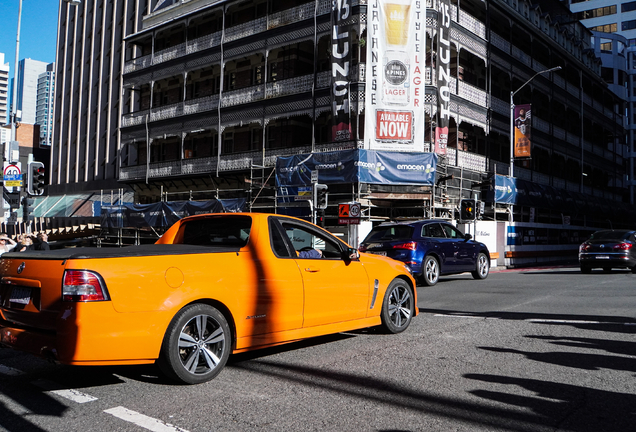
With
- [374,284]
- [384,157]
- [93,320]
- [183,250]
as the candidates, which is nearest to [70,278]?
[93,320]

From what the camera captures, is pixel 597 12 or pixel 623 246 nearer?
pixel 623 246

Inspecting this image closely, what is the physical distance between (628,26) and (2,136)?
10026cm

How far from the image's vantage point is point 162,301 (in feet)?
15.6

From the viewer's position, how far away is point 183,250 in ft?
17.0

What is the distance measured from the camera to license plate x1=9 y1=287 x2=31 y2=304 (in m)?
4.89

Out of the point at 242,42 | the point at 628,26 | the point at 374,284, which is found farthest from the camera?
the point at 628,26

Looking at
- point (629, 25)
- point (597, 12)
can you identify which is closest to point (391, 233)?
point (629, 25)

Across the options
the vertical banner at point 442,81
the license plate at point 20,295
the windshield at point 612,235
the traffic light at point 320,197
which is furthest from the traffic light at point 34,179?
the windshield at point 612,235

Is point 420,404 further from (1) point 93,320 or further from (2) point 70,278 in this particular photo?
(2) point 70,278

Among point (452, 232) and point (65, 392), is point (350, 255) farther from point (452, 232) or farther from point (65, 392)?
point (452, 232)

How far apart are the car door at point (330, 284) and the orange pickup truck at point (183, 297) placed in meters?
0.01

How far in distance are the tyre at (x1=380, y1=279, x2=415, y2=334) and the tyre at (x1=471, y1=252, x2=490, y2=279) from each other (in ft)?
29.7

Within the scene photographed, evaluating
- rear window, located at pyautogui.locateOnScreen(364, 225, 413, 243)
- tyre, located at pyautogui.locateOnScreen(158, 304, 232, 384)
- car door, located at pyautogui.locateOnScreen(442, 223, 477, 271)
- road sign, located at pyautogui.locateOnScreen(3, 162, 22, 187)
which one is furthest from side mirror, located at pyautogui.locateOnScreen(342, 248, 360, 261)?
road sign, located at pyautogui.locateOnScreen(3, 162, 22, 187)

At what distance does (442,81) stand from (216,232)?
22.5 m
